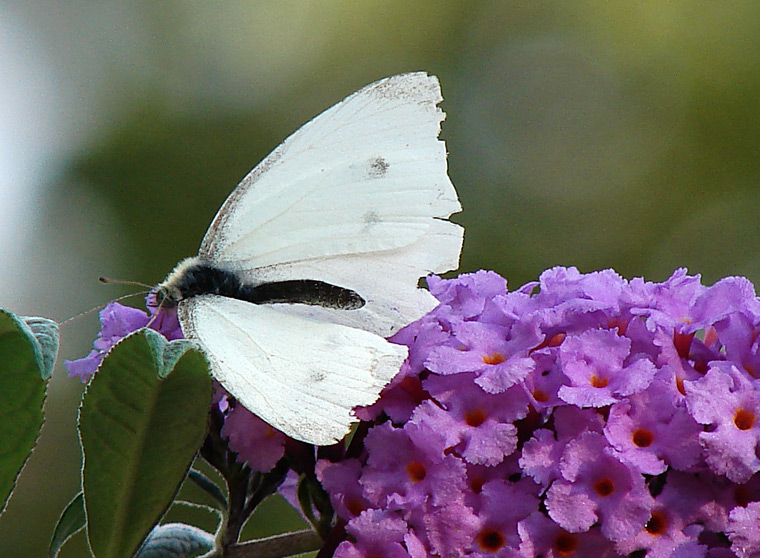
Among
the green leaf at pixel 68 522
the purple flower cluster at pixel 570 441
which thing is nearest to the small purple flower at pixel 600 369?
the purple flower cluster at pixel 570 441

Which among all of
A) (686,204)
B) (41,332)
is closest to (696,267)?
(686,204)

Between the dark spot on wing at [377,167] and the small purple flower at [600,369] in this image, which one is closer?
the small purple flower at [600,369]

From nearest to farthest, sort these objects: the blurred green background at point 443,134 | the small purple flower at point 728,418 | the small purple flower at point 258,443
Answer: the small purple flower at point 728,418, the small purple flower at point 258,443, the blurred green background at point 443,134

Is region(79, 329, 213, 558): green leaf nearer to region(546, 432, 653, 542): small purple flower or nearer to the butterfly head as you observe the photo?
the butterfly head

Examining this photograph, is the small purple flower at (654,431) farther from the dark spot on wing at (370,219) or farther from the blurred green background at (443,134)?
the blurred green background at (443,134)

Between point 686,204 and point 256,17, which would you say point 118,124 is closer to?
point 256,17

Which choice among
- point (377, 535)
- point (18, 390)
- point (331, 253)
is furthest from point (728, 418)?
point (18, 390)

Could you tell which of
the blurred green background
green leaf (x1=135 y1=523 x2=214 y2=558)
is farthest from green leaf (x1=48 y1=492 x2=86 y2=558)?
the blurred green background
